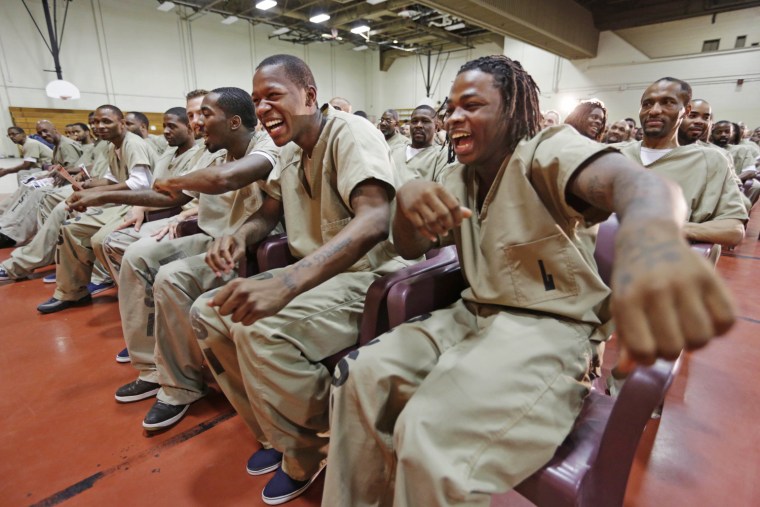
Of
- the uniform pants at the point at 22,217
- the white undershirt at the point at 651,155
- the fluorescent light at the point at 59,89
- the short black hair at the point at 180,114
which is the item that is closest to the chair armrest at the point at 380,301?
the white undershirt at the point at 651,155

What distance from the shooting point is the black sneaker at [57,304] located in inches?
109

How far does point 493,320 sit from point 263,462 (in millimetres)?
974

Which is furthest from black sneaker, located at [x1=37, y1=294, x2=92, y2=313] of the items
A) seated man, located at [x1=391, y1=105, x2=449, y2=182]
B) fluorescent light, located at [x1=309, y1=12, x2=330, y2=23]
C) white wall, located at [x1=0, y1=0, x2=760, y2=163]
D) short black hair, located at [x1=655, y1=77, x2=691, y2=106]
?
fluorescent light, located at [x1=309, y1=12, x2=330, y2=23]

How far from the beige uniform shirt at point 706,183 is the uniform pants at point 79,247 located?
3.32 meters

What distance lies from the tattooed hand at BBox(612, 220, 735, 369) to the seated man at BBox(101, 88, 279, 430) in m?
1.53

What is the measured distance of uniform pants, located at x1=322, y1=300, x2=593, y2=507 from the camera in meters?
0.77

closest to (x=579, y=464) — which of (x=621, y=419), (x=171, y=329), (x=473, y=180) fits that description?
(x=621, y=419)

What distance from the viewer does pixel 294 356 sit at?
1.24 m

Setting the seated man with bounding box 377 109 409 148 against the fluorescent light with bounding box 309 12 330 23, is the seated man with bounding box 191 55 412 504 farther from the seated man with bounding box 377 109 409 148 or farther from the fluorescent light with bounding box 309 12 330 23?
the fluorescent light with bounding box 309 12 330 23

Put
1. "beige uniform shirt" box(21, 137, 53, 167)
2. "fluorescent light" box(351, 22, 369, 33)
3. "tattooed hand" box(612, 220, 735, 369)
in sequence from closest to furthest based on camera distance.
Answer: "tattooed hand" box(612, 220, 735, 369)
"beige uniform shirt" box(21, 137, 53, 167)
"fluorescent light" box(351, 22, 369, 33)

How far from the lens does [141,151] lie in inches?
111

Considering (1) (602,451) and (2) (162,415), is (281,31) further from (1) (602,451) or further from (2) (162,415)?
(1) (602,451)

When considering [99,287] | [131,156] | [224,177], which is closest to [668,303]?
[224,177]

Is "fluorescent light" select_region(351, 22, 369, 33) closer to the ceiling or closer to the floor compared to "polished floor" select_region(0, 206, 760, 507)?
closer to the ceiling
